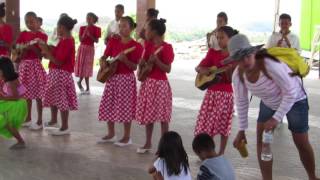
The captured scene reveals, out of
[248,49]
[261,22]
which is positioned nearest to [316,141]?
[248,49]

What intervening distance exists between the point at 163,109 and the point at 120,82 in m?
0.65

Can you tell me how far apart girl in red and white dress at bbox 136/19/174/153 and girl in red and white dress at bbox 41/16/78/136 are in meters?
1.13

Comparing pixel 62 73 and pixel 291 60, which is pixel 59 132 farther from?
pixel 291 60

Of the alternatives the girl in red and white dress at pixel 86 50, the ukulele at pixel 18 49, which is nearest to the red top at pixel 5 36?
the ukulele at pixel 18 49

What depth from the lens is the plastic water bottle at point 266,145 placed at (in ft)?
13.6

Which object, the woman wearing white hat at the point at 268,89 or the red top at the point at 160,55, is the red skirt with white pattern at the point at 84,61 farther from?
the woman wearing white hat at the point at 268,89

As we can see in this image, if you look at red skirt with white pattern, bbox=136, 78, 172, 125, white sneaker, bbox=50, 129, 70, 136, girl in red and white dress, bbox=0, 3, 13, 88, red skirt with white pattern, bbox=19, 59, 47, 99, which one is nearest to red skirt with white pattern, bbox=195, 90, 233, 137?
red skirt with white pattern, bbox=136, 78, 172, 125

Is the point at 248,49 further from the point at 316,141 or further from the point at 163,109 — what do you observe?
the point at 316,141

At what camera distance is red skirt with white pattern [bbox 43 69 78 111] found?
6.59 meters

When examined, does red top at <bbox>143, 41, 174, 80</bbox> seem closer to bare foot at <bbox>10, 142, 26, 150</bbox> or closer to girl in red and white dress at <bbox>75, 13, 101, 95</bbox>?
bare foot at <bbox>10, 142, 26, 150</bbox>

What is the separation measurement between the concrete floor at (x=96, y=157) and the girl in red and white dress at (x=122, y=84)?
14.1 inches

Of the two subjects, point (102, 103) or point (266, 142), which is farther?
point (102, 103)

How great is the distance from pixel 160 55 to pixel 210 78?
0.70 metres

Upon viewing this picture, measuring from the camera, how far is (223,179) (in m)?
3.71
